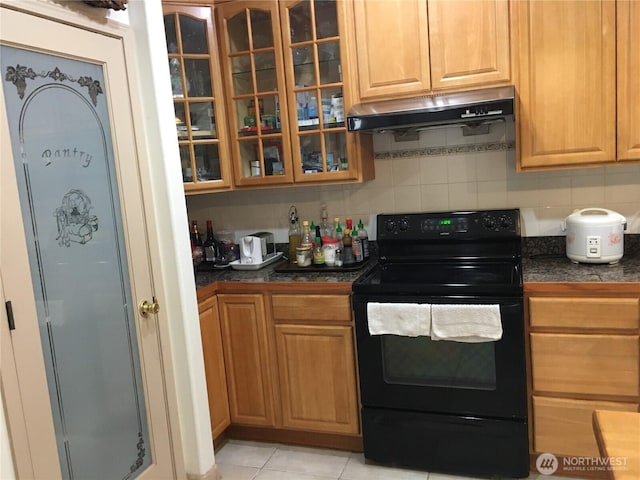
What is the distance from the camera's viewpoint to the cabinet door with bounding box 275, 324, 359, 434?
101 inches

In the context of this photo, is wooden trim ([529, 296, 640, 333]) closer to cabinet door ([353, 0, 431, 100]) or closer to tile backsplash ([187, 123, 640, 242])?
tile backsplash ([187, 123, 640, 242])

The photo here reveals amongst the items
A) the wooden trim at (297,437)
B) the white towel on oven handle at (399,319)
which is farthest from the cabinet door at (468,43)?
the wooden trim at (297,437)

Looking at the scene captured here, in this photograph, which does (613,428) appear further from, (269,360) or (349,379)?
(269,360)

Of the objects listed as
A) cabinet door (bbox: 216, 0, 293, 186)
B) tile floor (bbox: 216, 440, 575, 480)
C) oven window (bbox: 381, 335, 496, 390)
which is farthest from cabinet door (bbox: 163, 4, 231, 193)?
tile floor (bbox: 216, 440, 575, 480)

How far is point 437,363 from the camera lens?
94.2 inches

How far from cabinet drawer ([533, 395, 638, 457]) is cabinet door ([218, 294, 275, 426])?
1260mm

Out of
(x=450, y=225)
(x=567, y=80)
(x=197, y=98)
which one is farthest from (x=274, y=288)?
(x=567, y=80)

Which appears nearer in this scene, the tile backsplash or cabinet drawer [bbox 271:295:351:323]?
cabinet drawer [bbox 271:295:351:323]

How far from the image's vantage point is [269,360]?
270 centimetres

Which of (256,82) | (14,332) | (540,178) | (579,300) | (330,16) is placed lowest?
(579,300)

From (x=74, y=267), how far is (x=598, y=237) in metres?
2.13

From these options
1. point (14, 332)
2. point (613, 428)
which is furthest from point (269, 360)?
point (613, 428)

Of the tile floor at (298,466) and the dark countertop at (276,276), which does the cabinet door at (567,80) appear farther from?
the tile floor at (298,466)

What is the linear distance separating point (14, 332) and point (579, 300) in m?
2.04
